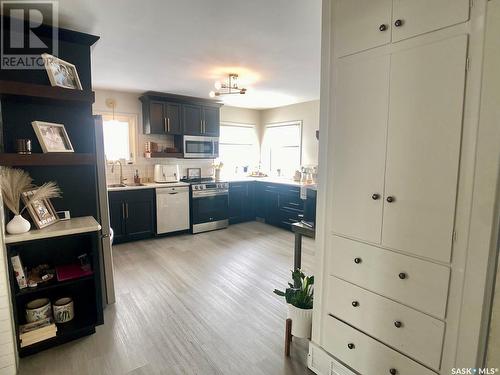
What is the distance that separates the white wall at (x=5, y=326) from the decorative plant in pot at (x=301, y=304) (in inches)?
67.5

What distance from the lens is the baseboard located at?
169cm

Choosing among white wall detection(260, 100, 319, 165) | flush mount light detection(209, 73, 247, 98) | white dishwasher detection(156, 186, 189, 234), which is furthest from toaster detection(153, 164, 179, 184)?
white wall detection(260, 100, 319, 165)

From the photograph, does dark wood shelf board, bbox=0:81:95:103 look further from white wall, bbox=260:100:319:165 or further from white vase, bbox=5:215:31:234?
white wall, bbox=260:100:319:165

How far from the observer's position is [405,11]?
130cm

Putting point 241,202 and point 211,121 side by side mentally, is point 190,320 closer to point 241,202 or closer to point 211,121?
point 241,202

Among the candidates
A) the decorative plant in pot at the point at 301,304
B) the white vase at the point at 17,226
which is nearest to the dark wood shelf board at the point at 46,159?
the white vase at the point at 17,226

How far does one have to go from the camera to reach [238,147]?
20.7 ft

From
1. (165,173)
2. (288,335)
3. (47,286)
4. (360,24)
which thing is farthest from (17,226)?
(165,173)

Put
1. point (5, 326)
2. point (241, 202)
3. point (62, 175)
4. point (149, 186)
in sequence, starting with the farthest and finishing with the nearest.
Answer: point (241, 202), point (149, 186), point (62, 175), point (5, 326)

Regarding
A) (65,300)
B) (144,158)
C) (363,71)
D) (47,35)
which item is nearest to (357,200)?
(363,71)

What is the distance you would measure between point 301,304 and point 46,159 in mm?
2122

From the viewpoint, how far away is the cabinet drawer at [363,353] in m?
1.43

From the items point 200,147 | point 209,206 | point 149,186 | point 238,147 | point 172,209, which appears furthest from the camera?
point 238,147

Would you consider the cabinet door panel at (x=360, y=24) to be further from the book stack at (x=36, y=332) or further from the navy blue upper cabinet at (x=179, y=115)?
the navy blue upper cabinet at (x=179, y=115)
